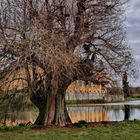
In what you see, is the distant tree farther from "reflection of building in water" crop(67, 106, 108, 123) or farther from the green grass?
"reflection of building in water" crop(67, 106, 108, 123)

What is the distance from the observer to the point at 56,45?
19344mm

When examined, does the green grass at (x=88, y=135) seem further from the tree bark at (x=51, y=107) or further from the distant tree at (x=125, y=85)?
the distant tree at (x=125, y=85)

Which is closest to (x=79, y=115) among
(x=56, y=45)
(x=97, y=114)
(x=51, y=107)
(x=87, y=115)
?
(x=87, y=115)

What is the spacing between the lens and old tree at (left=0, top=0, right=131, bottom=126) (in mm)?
19109

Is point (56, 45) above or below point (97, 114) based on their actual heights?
above

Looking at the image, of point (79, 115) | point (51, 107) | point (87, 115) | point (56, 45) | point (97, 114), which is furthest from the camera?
point (97, 114)

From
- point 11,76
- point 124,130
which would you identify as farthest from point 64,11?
point 124,130

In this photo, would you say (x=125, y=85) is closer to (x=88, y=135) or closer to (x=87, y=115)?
(x=88, y=135)

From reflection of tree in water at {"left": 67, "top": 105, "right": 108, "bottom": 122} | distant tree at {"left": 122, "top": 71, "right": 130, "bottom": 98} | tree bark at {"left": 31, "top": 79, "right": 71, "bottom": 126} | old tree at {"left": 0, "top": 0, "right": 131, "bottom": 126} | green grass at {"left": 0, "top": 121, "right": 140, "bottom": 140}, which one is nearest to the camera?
green grass at {"left": 0, "top": 121, "right": 140, "bottom": 140}

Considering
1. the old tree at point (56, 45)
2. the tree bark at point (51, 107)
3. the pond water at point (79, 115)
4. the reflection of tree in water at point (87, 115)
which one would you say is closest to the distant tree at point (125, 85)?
the old tree at point (56, 45)

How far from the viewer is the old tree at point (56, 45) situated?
1911cm

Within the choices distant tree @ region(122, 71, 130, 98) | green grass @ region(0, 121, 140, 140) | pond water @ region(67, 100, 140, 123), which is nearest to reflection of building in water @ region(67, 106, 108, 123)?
pond water @ region(67, 100, 140, 123)

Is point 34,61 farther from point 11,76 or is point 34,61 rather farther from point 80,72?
point 80,72

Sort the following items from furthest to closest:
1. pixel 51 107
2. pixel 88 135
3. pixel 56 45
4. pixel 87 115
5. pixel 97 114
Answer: pixel 97 114 → pixel 87 115 → pixel 51 107 → pixel 56 45 → pixel 88 135
